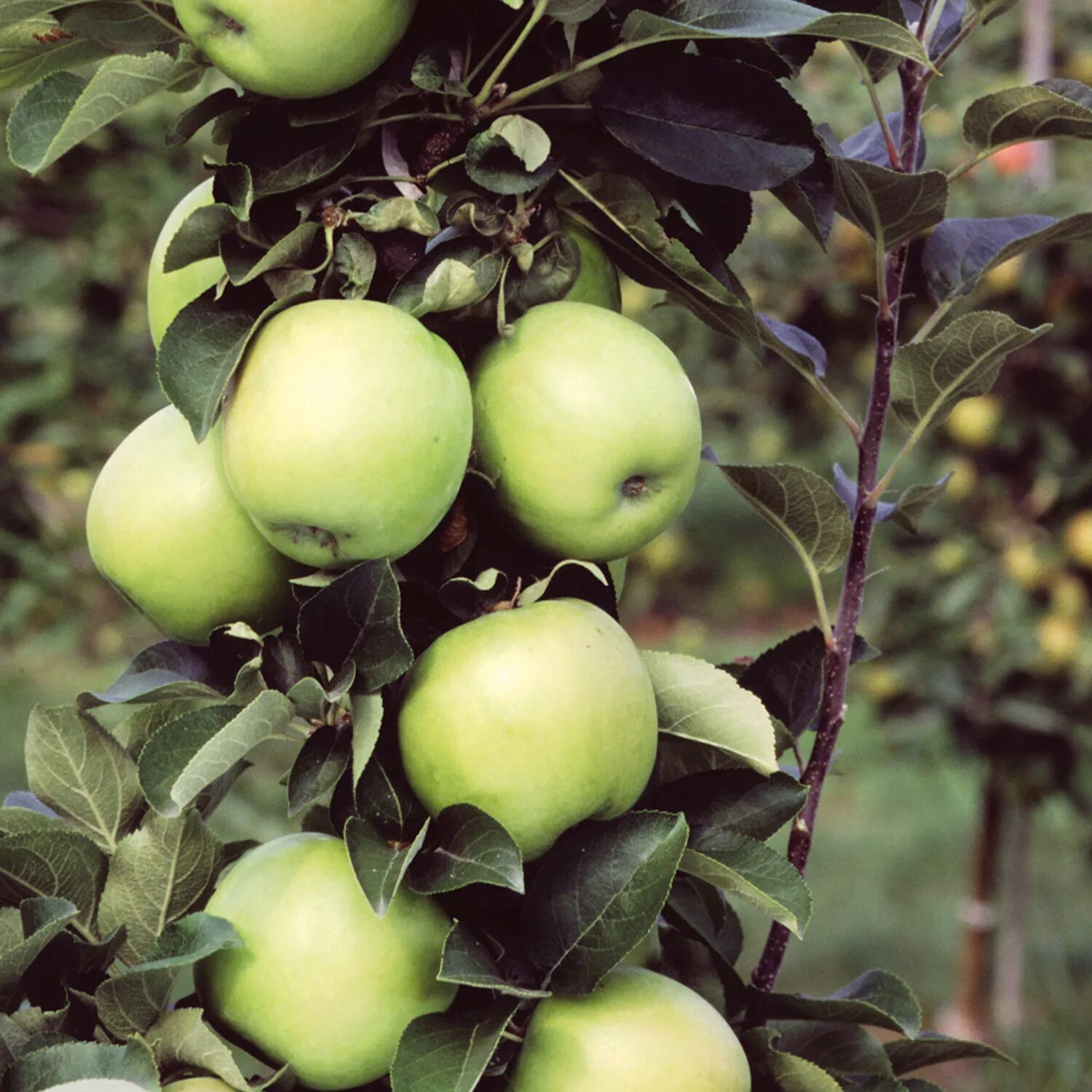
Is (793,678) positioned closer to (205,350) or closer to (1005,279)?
(205,350)

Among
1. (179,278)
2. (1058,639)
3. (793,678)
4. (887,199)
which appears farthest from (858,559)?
(1058,639)

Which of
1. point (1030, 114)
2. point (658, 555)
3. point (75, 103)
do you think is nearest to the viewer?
point (75, 103)

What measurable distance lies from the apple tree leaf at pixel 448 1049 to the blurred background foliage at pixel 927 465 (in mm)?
1445

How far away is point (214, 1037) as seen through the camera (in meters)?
0.67

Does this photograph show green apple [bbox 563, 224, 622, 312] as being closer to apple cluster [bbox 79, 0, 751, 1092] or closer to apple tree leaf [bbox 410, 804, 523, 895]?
apple cluster [bbox 79, 0, 751, 1092]

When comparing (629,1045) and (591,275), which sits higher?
(591,275)

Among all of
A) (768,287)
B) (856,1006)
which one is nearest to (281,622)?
(856,1006)

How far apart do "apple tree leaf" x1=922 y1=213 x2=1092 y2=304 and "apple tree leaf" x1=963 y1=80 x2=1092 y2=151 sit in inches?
2.4

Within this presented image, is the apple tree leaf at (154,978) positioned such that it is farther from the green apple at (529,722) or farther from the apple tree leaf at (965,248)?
the apple tree leaf at (965,248)

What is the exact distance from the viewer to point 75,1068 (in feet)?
2.09

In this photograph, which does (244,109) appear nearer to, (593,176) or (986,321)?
(593,176)

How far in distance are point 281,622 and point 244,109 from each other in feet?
0.99

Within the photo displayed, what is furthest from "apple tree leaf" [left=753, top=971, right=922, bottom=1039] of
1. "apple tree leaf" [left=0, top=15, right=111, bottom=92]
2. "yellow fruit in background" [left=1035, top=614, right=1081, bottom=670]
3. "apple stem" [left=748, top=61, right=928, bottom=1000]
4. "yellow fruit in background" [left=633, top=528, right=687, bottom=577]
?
"yellow fruit in background" [left=633, top=528, right=687, bottom=577]

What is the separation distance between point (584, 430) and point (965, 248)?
38 cm
